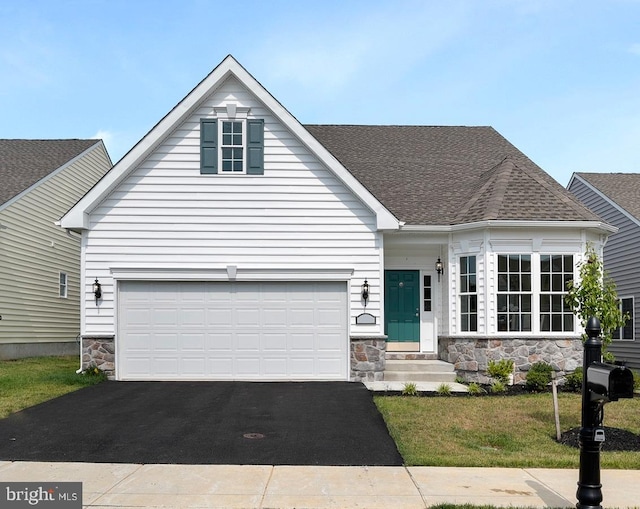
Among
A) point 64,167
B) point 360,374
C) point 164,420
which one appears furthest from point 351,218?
point 64,167

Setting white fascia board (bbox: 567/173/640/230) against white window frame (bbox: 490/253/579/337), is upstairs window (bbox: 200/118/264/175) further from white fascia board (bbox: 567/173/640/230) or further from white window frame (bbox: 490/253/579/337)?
white fascia board (bbox: 567/173/640/230)

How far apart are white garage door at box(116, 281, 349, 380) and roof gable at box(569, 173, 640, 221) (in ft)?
38.2

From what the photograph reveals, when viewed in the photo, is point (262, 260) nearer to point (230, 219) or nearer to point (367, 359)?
point (230, 219)

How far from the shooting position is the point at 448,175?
1791 cm

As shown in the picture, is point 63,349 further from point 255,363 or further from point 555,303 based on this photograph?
point 555,303

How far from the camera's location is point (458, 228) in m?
15.1

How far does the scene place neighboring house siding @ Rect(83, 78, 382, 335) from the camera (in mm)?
14672

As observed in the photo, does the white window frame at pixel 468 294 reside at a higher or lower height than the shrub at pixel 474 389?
higher

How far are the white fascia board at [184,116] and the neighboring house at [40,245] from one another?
7.38 m

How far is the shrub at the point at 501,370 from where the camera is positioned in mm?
14078

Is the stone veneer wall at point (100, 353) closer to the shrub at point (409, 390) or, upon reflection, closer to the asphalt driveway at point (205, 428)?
the asphalt driveway at point (205, 428)

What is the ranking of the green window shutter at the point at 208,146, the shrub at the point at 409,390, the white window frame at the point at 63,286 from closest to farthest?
the shrub at the point at 409,390, the green window shutter at the point at 208,146, the white window frame at the point at 63,286

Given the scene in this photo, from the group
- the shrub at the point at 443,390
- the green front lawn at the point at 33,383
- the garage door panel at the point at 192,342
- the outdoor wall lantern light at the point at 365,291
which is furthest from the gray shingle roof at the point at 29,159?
the shrub at the point at 443,390

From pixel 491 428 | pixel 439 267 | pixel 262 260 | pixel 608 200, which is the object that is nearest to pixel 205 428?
pixel 491 428
